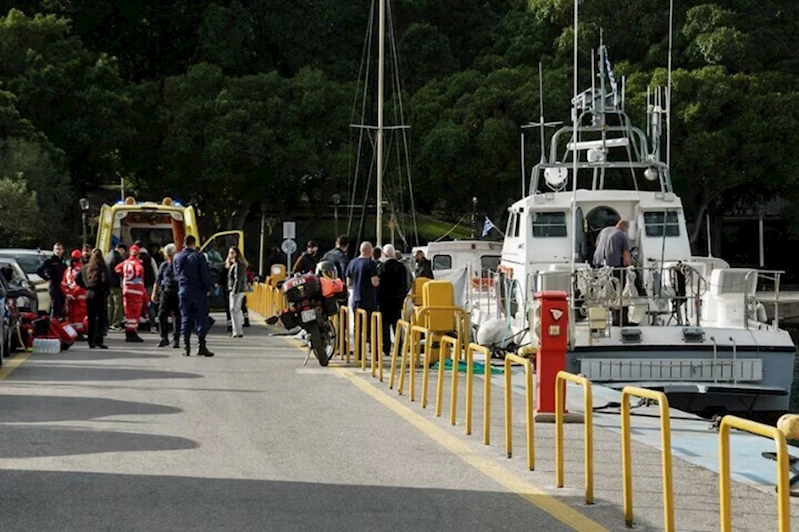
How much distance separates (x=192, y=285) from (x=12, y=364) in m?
3.34

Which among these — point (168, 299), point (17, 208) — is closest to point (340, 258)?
point (168, 299)

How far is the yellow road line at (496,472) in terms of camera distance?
971 cm

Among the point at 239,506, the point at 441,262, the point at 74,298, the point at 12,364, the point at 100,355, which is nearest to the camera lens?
the point at 239,506

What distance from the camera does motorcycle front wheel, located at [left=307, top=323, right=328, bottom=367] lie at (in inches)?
875

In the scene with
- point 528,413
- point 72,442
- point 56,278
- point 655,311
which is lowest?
point 72,442

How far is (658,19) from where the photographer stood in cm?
6306

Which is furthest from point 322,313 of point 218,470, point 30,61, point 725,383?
point 30,61

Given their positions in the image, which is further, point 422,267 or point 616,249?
point 422,267

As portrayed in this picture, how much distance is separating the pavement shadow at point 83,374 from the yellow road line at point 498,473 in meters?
3.78

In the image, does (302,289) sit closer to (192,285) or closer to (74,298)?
(192,285)

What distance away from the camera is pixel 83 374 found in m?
20.2

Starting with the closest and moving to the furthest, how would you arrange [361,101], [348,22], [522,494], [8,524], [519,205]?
1. [8,524]
2. [522,494]
3. [519,205]
4. [361,101]
5. [348,22]

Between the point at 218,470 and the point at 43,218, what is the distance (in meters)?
44.4

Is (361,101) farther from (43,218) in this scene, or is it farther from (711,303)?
(711,303)
